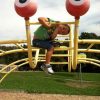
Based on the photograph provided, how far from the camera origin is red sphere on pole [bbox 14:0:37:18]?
7.30 metres

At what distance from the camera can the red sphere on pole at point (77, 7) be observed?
7078mm

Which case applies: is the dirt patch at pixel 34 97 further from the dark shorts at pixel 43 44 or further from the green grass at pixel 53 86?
the dark shorts at pixel 43 44

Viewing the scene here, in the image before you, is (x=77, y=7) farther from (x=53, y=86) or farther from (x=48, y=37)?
(x=53, y=86)

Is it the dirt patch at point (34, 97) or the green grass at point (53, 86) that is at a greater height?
the dirt patch at point (34, 97)

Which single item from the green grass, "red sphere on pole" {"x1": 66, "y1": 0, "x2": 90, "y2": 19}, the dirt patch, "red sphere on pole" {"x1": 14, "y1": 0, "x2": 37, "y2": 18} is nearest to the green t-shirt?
"red sphere on pole" {"x1": 14, "y1": 0, "x2": 37, "y2": 18}

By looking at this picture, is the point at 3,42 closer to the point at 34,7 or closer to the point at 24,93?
the point at 34,7

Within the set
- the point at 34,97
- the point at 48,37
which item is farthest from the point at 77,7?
the point at 34,97

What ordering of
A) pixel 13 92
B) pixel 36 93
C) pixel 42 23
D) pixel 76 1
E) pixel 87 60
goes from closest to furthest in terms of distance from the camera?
pixel 76 1 < pixel 42 23 < pixel 87 60 < pixel 13 92 < pixel 36 93

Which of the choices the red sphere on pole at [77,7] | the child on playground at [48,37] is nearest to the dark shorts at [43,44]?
the child on playground at [48,37]

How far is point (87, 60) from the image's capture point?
10234 mm

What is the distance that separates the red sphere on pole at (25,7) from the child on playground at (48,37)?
438mm

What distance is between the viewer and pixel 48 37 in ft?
26.4

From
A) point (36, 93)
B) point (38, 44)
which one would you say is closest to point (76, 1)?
point (38, 44)

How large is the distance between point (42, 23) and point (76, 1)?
0.86m
